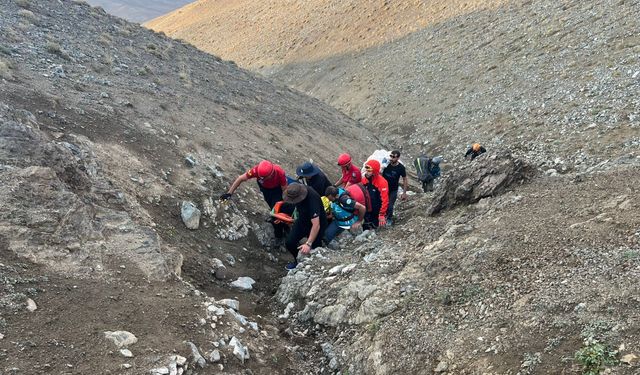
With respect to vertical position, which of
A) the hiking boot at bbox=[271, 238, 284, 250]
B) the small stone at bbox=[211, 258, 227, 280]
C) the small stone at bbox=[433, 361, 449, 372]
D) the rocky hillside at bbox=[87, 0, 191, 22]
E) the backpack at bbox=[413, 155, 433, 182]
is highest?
the rocky hillside at bbox=[87, 0, 191, 22]

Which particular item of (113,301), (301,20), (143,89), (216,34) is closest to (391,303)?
(113,301)

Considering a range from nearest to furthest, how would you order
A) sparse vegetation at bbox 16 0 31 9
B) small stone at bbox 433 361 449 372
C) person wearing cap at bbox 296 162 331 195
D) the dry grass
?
small stone at bbox 433 361 449 372
person wearing cap at bbox 296 162 331 195
the dry grass
sparse vegetation at bbox 16 0 31 9

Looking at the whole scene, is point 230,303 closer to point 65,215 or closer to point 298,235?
point 298,235

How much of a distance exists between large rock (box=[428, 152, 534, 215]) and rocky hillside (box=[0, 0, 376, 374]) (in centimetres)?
300

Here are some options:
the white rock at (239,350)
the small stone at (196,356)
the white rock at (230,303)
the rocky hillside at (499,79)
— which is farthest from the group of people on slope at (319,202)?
the rocky hillside at (499,79)

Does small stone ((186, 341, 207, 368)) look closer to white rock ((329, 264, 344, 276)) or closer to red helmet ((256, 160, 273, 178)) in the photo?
white rock ((329, 264, 344, 276))

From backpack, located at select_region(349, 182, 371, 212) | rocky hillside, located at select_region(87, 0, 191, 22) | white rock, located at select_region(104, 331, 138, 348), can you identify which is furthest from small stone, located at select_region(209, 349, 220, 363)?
rocky hillside, located at select_region(87, 0, 191, 22)

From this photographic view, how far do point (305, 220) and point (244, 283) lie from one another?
1355 mm

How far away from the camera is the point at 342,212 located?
803 cm

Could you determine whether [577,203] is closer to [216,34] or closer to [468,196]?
[468,196]

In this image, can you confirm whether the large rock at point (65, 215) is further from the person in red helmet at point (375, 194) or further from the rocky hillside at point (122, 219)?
A: the person in red helmet at point (375, 194)

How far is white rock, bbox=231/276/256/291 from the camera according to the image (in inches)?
267

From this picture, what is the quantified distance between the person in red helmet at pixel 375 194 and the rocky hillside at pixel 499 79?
398 centimetres

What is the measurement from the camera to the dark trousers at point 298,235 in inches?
297
